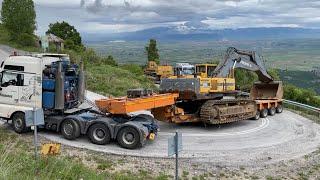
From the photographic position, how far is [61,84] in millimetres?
18531

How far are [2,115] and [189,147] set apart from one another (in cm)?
735

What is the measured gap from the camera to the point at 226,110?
22.4m

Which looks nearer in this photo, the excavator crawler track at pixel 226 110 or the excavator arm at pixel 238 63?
the excavator crawler track at pixel 226 110

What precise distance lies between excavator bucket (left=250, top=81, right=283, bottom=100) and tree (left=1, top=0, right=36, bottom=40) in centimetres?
3486

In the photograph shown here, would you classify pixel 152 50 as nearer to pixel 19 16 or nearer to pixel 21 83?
pixel 19 16

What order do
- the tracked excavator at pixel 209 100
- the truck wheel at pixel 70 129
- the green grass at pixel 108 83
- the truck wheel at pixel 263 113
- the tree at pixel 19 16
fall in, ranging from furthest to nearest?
the tree at pixel 19 16, the green grass at pixel 108 83, the truck wheel at pixel 263 113, the tracked excavator at pixel 209 100, the truck wheel at pixel 70 129

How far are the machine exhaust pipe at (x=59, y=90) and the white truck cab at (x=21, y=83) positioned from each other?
0.63 meters

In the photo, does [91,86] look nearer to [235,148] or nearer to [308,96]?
[235,148]

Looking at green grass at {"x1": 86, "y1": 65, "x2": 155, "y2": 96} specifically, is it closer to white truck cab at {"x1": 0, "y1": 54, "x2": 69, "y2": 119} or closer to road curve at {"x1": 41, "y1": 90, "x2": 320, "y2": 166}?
road curve at {"x1": 41, "y1": 90, "x2": 320, "y2": 166}

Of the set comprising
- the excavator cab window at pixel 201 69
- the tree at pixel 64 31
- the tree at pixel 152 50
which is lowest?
the excavator cab window at pixel 201 69

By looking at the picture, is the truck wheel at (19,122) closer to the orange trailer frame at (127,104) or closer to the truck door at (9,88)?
the truck door at (9,88)

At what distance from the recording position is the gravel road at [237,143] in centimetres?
1745

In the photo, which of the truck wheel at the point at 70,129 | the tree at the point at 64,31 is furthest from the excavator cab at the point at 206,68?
the tree at the point at 64,31

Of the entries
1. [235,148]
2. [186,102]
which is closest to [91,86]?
[186,102]
